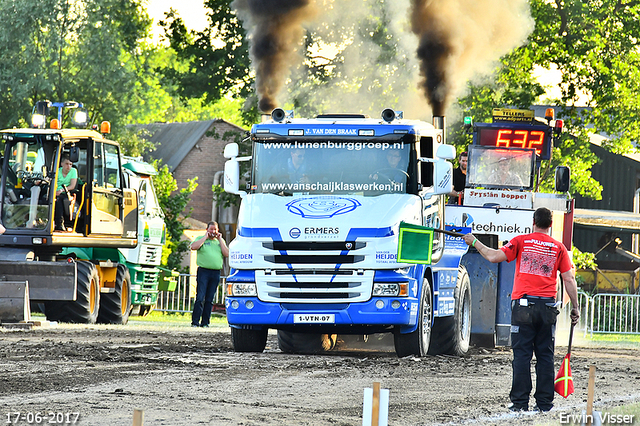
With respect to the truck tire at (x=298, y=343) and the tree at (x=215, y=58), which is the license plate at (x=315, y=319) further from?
the tree at (x=215, y=58)

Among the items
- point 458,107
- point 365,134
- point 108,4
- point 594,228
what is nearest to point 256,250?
point 365,134

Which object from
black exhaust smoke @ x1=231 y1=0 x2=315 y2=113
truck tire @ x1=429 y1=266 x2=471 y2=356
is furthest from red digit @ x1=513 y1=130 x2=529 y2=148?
truck tire @ x1=429 y1=266 x2=471 y2=356

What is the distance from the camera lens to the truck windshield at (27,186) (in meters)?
19.7

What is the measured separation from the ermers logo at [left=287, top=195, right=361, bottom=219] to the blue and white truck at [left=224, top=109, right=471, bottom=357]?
15mm

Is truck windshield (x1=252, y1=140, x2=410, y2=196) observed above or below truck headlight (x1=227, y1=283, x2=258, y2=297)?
above

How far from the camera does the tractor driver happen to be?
65.6ft

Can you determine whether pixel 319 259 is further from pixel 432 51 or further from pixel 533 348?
pixel 432 51

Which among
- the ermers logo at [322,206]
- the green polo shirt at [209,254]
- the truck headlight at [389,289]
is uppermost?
the ermers logo at [322,206]

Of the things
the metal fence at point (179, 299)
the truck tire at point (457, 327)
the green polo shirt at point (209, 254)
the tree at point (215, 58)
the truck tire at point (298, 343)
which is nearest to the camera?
the truck tire at point (457, 327)

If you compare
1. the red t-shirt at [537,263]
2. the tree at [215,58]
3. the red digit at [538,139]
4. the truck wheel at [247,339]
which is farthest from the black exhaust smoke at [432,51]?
the tree at [215,58]

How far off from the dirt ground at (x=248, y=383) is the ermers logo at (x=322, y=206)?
71.3 inches

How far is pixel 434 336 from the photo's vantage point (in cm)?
1605

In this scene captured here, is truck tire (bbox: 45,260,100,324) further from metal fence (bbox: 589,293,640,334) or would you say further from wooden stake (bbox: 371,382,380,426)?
wooden stake (bbox: 371,382,380,426)

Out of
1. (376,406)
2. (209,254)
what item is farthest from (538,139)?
(376,406)
